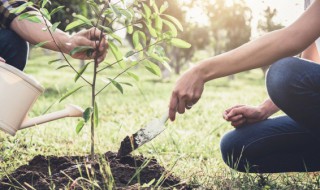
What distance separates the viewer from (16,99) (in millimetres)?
2141

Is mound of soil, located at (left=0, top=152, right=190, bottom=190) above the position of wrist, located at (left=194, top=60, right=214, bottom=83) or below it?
below

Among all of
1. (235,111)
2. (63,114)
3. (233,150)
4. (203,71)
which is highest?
(203,71)

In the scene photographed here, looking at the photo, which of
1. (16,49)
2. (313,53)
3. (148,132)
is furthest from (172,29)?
(16,49)

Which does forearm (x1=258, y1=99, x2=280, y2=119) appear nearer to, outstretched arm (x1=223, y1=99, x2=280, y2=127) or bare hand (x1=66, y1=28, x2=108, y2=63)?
outstretched arm (x1=223, y1=99, x2=280, y2=127)

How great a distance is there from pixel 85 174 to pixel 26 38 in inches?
37.3

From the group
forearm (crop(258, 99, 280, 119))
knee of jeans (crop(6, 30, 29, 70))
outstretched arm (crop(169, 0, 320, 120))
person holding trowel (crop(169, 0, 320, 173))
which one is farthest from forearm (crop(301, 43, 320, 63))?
knee of jeans (crop(6, 30, 29, 70))

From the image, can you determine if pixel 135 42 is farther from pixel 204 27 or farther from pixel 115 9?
pixel 204 27

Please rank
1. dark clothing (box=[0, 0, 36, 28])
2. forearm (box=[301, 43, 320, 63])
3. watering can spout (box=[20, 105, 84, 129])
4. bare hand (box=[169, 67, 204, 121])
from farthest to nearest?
forearm (box=[301, 43, 320, 63]), dark clothing (box=[0, 0, 36, 28]), watering can spout (box=[20, 105, 84, 129]), bare hand (box=[169, 67, 204, 121])

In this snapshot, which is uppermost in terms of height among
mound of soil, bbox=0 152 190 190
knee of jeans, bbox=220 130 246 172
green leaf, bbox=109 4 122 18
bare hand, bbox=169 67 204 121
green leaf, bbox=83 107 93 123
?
green leaf, bbox=109 4 122 18

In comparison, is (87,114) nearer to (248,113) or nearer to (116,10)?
(116,10)

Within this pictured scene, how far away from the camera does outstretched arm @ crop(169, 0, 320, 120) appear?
1.86m

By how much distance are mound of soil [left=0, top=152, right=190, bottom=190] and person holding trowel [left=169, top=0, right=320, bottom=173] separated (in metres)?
0.38

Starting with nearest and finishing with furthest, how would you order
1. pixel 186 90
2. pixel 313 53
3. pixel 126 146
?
1. pixel 186 90
2. pixel 126 146
3. pixel 313 53

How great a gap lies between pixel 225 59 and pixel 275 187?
77 cm
